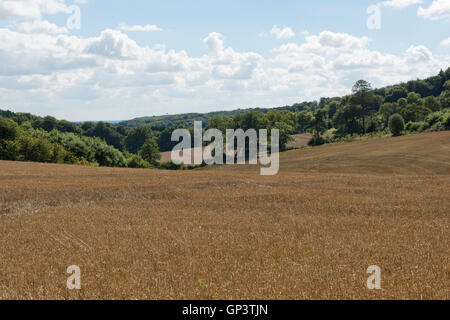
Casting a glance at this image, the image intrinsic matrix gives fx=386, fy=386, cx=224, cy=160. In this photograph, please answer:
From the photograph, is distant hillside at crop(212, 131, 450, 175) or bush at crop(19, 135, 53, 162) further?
bush at crop(19, 135, 53, 162)

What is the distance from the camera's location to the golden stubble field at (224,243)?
6855 millimetres

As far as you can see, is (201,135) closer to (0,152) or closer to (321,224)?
(0,152)

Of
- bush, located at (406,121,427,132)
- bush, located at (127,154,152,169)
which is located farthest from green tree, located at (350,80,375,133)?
bush, located at (127,154,152,169)

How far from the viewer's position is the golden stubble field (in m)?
6.86

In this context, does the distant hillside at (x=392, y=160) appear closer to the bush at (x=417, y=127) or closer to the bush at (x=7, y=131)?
the bush at (x=417, y=127)

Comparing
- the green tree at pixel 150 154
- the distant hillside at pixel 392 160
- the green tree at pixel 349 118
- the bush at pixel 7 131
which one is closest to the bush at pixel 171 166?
the green tree at pixel 150 154

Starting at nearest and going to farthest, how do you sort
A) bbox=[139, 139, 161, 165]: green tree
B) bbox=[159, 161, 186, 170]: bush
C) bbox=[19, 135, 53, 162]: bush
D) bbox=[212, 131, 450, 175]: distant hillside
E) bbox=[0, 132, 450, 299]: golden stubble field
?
1. bbox=[0, 132, 450, 299]: golden stubble field
2. bbox=[212, 131, 450, 175]: distant hillside
3. bbox=[19, 135, 53, 162]: bush
4. bbox=[159, 161, 186, 170]: bush
5. bbox=[139, 139, 161, 165]: green tree

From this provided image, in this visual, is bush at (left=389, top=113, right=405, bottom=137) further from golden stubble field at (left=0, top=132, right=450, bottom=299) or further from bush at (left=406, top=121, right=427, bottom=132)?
golden stubble field at (left=0, top=132, right=450, bottom=299)

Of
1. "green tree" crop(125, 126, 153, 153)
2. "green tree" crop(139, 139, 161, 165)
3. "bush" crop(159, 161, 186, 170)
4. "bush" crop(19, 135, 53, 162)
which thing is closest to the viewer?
"bush" crop(19, 135, 53, 162)

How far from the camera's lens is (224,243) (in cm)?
994

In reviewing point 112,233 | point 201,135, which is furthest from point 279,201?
point 201,135

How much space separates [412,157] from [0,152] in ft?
205

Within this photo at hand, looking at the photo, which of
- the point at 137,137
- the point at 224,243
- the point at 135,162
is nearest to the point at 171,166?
the point at 135,162
